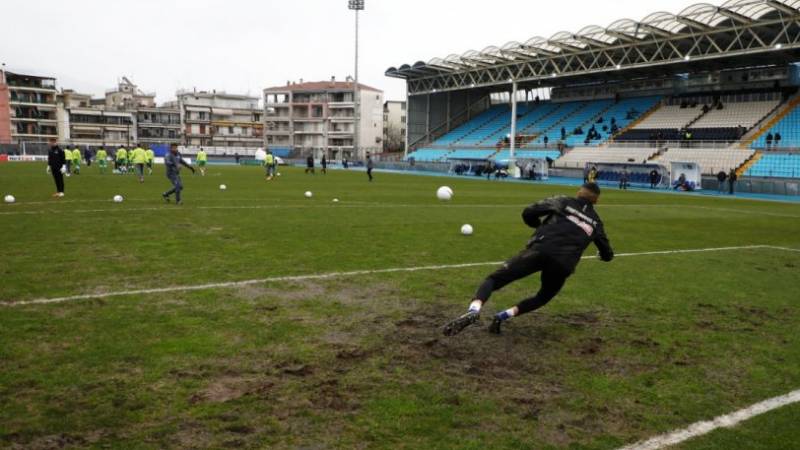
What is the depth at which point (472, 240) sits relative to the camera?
1331 cm

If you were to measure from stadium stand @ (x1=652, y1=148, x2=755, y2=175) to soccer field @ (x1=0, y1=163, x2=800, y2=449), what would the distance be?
106 feet

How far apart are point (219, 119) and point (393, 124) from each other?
3175cm

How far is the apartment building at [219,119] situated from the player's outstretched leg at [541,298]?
344 ft

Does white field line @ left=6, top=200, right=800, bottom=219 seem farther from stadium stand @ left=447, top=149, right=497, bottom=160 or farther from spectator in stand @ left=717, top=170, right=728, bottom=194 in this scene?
stadium stand @ left=447, top=149, right=497, bottom=160

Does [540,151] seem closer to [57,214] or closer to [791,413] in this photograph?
[57,214]

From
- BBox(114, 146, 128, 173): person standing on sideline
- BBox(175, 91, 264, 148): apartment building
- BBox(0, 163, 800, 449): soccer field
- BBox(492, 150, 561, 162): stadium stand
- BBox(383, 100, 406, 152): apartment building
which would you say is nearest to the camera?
BBox(0, 163, 800, 449): soccer field

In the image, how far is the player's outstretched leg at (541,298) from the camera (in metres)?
6.33

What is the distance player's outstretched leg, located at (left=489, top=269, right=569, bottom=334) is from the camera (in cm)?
633

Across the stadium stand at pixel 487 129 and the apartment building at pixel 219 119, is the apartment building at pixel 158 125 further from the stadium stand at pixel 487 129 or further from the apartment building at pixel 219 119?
the stadium stand at pixel 487 129

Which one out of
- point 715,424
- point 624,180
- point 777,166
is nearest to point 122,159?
point 624,180

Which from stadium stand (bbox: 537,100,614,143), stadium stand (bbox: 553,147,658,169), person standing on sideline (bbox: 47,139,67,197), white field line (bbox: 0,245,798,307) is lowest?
white field line (bbox: 0,245,798,307)

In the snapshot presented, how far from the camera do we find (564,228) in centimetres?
621

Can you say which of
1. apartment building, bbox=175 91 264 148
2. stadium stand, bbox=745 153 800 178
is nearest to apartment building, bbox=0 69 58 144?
apartment building, bbox=175 91 264 148

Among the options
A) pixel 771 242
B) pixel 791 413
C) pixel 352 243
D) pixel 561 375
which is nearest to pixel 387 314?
pixel 561 375
